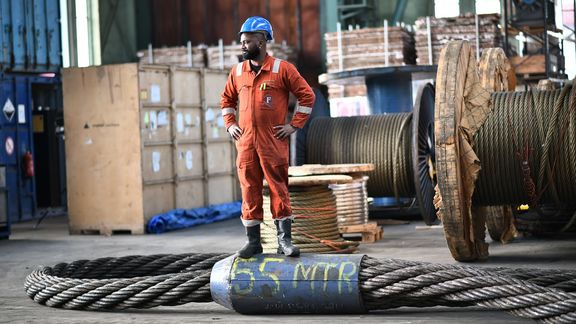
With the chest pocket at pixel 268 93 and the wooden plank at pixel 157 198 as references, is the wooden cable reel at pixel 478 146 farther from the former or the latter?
the wooden plank at pixel 157 198

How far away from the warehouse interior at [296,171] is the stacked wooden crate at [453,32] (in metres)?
0.04

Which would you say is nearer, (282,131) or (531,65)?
(282,131)

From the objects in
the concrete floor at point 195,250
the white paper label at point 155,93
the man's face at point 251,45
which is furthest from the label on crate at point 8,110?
the man's face at point 251,45

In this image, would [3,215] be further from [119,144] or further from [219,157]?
[219,157]

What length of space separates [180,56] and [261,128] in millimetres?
13920

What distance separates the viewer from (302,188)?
9133 millimetres

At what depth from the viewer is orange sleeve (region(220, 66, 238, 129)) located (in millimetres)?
6742

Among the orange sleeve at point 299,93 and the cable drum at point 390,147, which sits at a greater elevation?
the orange sleeve at point 299,93

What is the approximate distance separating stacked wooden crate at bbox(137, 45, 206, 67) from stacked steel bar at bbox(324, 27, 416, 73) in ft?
10.4

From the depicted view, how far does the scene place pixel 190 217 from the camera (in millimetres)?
14141

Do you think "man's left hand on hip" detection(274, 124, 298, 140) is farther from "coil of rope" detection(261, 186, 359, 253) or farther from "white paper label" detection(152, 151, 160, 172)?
"white paper label" detection(152, 151, 160, 172)

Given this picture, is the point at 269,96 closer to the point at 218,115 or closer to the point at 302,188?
the point at 302,188

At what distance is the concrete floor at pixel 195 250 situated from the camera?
20.4 ft

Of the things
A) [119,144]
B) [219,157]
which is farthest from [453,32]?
[119,144]
